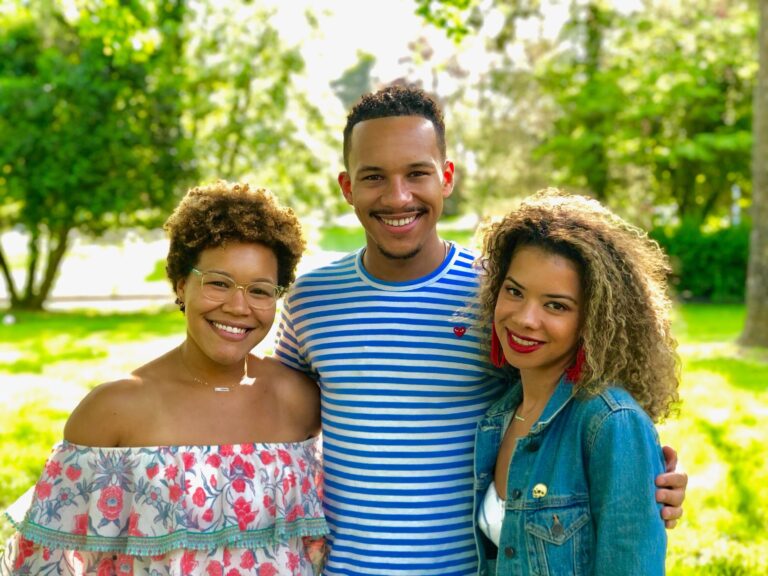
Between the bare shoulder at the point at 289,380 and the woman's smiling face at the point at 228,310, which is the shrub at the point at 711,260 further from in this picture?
the woman's smiling face at the point at 228,310

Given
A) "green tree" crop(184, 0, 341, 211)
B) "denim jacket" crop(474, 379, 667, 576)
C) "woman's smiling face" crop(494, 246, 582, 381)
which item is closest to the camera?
"denim jacket" crop(474, 379, 667, 576)

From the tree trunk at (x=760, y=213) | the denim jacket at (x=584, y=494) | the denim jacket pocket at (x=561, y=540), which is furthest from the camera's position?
the tree trunk at (x=760, y=213)

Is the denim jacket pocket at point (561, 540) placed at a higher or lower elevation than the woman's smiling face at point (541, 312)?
lower

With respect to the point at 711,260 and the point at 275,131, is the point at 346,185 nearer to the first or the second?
the point at 275,131

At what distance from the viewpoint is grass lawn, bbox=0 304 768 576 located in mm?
4938

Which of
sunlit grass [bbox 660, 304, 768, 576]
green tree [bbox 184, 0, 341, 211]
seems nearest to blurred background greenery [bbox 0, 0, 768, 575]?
green tree [bbox 184, 0, 341, 211]

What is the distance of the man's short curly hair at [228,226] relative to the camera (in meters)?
2.67

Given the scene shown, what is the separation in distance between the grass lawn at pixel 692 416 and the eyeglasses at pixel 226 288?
4.63 feet

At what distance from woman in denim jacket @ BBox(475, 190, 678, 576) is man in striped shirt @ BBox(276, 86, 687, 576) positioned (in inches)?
8.1

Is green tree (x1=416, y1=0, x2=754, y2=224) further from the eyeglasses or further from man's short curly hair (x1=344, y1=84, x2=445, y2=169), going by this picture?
the eyeglasses

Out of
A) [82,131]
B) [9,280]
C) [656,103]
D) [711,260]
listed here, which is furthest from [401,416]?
[9,280]

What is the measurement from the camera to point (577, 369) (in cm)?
234

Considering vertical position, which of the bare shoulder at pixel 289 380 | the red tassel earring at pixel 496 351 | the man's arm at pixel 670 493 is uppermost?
the red tassel earring at pixel 496 351

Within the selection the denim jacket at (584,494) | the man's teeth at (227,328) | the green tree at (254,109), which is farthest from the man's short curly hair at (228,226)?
the green tree at (254,109)
